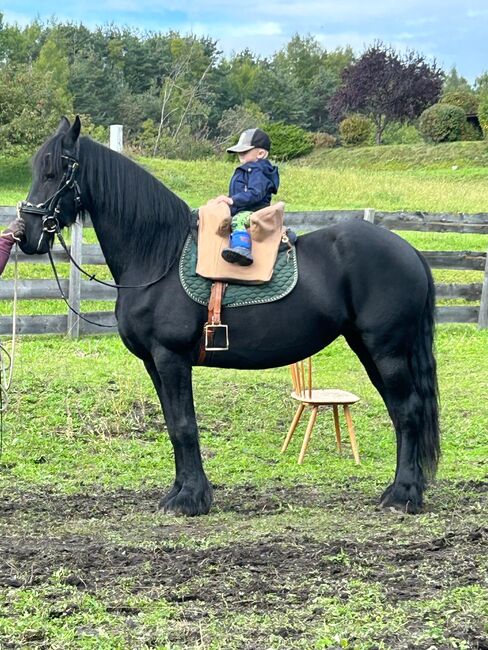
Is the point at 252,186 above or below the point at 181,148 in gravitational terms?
below

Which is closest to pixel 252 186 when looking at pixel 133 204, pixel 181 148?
pixel 133 204

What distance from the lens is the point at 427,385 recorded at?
617cm

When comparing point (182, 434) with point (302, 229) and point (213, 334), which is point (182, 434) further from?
point (302, 229)

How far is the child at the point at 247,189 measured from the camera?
5852 mm

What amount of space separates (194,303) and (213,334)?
23 cm

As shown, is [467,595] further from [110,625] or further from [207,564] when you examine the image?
[110,625]

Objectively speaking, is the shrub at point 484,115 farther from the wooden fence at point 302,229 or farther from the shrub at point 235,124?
the wooden fence at point 302,229

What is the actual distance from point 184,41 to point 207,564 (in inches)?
2343

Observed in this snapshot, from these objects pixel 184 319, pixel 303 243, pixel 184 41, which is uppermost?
pixel 184 41

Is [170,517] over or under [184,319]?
under

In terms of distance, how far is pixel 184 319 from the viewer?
19.2 ft

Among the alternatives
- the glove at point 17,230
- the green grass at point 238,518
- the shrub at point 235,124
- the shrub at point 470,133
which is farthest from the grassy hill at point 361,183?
the glove at point 17,230

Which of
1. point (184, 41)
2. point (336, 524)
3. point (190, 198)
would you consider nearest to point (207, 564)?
point (336, 524)

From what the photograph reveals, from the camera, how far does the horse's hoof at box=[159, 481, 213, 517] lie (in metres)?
5.95
